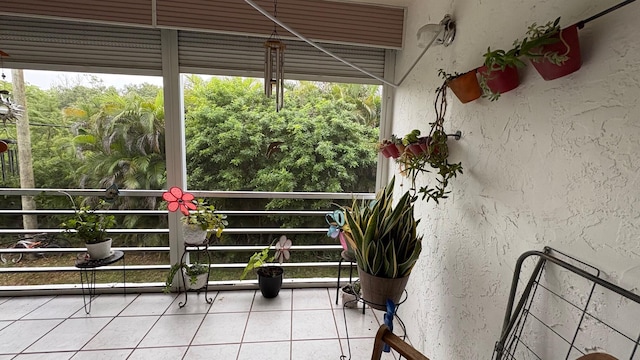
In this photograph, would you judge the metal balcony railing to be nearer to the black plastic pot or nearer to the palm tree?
the black plastic pot

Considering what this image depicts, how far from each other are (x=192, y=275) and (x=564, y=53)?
2448 millimetres

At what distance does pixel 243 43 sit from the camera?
2098 mm

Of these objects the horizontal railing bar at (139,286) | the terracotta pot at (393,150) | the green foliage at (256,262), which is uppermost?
the terracotta pot at (393,150)

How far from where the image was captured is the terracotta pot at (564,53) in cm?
73

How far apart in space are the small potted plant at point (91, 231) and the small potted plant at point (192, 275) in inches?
19.3

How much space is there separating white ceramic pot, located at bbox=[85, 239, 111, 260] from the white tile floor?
0.42 m

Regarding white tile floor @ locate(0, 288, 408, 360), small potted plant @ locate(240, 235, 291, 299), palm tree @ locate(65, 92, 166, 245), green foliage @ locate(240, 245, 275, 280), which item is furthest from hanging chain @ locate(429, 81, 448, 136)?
palm tree @ locate(65, 92, 166, 245)

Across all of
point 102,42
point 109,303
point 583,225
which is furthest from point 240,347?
point 102,42

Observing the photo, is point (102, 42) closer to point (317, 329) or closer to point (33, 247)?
point (33, 247)

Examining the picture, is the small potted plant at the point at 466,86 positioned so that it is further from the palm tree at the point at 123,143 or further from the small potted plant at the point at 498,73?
the palm tree at the point at 123,143

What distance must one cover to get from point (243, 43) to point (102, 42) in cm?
100

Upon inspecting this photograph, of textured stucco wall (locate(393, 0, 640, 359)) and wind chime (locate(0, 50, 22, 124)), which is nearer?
textured stucco wall (locate(393, 0, 640, 359))

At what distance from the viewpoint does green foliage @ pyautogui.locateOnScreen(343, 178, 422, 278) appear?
128 cm

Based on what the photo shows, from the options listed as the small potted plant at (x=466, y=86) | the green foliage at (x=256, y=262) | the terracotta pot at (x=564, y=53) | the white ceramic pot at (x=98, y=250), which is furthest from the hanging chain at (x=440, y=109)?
the white ceramic pot at (x=98, y=250)
